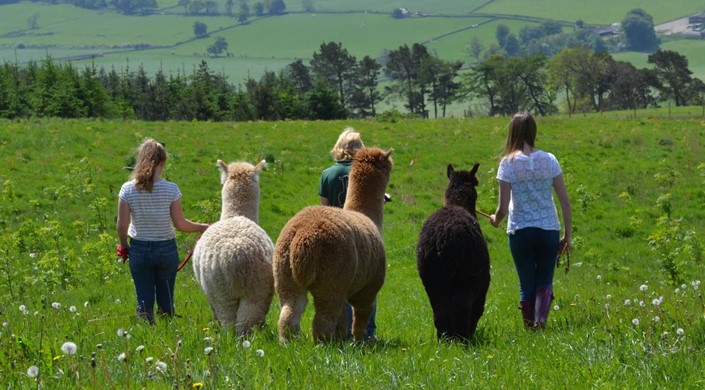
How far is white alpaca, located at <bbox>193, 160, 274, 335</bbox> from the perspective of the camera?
290 inches

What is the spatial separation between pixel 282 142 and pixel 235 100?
44.3 metres

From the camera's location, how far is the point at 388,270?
15914 mm

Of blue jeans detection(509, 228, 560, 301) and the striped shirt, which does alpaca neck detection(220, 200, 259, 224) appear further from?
blue jeans detection(509, 228, 560, 301)

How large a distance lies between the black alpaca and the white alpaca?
56.5 inches

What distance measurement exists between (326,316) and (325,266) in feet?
1.66

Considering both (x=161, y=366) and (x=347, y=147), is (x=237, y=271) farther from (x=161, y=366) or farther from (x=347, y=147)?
(x=161, y=366)

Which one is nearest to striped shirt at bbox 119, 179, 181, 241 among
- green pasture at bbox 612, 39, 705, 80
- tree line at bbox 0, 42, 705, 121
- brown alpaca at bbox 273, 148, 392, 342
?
brown alpaca at bbox 273, 148, 392, 342

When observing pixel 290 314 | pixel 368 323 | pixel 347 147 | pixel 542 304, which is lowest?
pixel 368 323

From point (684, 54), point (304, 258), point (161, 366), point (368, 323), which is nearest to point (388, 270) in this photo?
point (368, 323)

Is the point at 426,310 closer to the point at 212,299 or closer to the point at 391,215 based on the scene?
the point at 212,299

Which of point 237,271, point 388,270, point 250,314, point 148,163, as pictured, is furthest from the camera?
point 388,270

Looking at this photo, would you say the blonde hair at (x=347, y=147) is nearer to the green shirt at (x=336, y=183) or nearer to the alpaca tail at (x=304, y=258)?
the green shirt at (x=336, y=183)

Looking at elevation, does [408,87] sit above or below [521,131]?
below

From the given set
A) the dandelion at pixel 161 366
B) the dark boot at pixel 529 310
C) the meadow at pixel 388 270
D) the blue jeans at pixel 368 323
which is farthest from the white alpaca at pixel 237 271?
the dandelion at pixel 161 366
